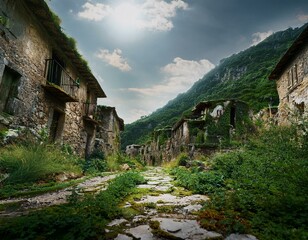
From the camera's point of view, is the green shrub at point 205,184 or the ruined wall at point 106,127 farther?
the ruined wall at point 106,127

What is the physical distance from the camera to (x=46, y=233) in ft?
7.16

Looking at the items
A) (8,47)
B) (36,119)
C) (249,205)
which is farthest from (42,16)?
(249,205)

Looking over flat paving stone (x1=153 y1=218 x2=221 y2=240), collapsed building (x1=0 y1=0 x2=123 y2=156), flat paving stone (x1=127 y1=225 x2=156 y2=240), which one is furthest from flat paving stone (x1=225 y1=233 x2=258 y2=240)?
collapsed building (x1=0 y1=0 x2=123 y2=156)

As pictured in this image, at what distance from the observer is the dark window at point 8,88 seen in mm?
7168

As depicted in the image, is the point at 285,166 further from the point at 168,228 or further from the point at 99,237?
the point at 99,237

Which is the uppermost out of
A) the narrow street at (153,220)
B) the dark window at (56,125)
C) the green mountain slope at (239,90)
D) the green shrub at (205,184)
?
the green mountain slope at (239,90)

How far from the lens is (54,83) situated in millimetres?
10516

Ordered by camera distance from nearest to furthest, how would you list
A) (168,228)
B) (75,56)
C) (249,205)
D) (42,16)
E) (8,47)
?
1. (168,228)
2. (249,205)
3. (8,47)
4. (42,16)
5. (75,56)

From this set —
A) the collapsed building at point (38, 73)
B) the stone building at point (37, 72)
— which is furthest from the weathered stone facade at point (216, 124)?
the stone building at point (37, 72)

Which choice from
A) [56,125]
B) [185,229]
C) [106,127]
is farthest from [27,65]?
[106,127]

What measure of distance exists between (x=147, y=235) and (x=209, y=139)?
19288 millimetres

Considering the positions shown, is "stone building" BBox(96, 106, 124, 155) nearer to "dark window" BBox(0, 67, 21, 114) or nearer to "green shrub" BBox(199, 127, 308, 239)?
"dark window" BBox(0, 67, 21, 114)

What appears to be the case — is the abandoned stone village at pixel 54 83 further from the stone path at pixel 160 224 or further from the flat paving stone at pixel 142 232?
the flat paving stone at pixel 142 232

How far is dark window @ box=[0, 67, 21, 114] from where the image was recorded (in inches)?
282
